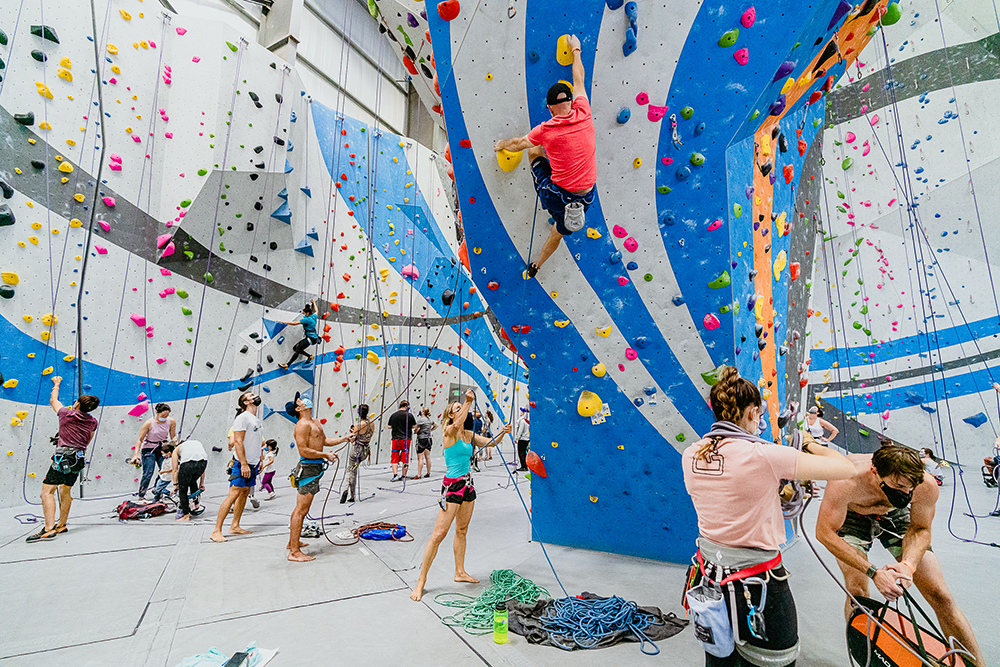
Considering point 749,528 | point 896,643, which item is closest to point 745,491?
point 749,528

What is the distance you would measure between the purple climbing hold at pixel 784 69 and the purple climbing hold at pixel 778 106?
0.26 metres

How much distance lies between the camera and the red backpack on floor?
477 cm

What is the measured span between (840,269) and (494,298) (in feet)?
24.6

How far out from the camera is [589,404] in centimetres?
396

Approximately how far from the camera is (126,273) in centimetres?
600

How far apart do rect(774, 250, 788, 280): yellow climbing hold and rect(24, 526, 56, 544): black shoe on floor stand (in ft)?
20.7

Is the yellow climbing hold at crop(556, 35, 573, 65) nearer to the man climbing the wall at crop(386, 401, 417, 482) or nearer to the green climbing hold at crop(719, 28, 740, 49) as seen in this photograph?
the green climbing hold at crop(719, 28, 740, 49)

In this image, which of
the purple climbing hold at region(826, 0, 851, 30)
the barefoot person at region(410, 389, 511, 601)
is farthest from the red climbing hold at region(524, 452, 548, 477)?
the purple climbing hold at region(826, 0, 851, 30)

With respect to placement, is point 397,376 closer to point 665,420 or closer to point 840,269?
point 665,420

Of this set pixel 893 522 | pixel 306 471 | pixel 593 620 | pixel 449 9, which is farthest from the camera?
pixel 306 471

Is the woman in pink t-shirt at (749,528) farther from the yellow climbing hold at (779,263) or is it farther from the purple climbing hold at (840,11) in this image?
the yellow climbing hold at (779,263)

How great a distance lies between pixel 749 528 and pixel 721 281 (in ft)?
7.58

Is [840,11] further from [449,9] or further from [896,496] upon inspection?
[896,496]

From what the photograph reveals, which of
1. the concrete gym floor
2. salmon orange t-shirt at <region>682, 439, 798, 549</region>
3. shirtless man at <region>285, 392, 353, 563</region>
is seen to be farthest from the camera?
shirtless man at <region>285, 392, 353, 563</region>
